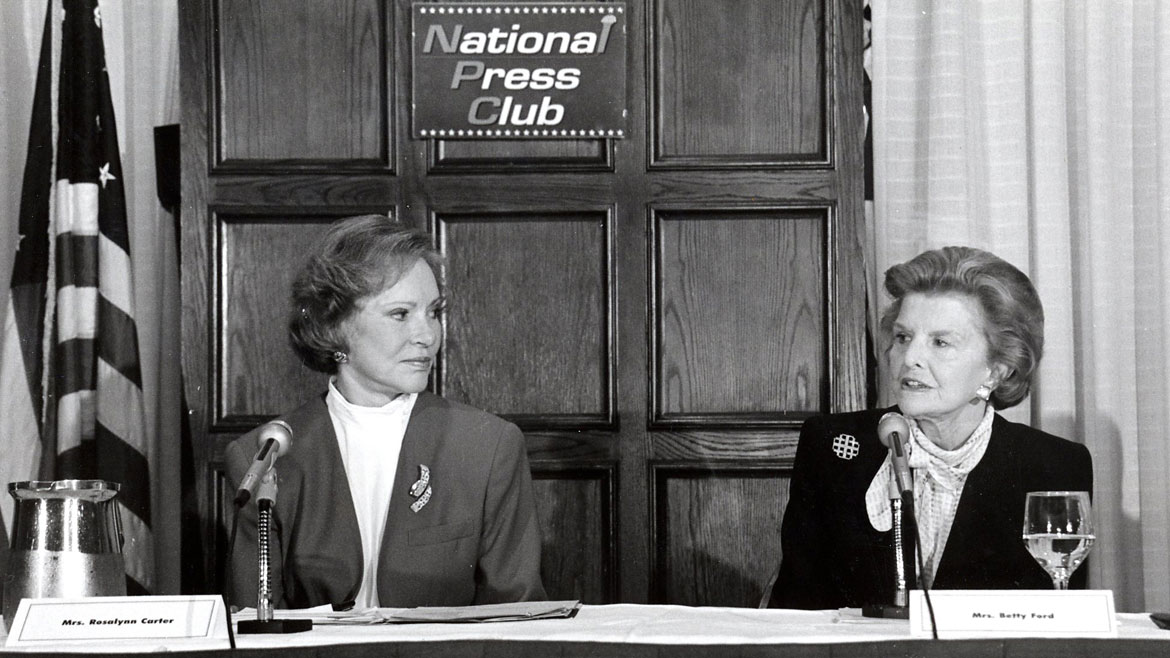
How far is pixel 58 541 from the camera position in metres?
1.90

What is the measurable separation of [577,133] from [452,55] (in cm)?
39

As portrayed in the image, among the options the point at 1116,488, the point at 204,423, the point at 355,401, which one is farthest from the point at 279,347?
the point at 1116,488

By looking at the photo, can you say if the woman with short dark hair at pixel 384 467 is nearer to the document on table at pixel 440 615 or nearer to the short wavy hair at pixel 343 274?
the short wavy hair at pixel 343 274

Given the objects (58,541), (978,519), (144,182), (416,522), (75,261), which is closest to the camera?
(58,541)

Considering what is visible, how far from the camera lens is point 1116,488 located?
12.6 feet

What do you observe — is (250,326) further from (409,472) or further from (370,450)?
(409,472)

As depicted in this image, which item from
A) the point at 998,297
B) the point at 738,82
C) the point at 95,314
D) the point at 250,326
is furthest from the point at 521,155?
the point at 998,297

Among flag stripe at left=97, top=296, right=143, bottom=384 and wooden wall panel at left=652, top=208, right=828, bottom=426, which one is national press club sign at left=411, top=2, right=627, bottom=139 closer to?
wooden wall panel at left=652, top=208, right=828, bottom=426

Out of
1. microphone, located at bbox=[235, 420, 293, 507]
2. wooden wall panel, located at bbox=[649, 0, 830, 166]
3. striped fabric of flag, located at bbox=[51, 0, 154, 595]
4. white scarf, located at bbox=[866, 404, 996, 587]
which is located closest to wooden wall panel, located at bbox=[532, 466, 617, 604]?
wooden wall panel, located at bbox=[649, 0, 830, 166]

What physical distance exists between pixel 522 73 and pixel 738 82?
57cm

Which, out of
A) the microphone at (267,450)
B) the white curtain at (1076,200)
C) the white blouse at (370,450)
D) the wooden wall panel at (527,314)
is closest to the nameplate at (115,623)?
the microphone at (267,450)

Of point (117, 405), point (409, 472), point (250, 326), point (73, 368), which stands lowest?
point (409, 472)

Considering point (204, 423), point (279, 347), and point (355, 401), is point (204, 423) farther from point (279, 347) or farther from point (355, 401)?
point (355, 401)

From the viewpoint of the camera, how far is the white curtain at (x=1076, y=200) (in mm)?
3822
